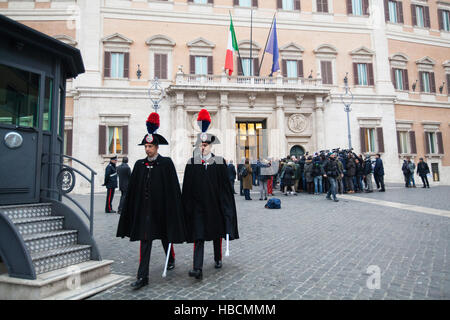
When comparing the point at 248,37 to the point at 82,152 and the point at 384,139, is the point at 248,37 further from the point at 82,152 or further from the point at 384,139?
the point at 82,152

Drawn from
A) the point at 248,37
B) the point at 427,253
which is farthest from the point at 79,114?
the point at 427,253

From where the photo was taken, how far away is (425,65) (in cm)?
2367

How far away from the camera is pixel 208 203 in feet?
11.9

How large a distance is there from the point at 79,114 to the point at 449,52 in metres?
31.4

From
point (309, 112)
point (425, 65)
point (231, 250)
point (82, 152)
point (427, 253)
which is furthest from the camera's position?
→ point (425, 65)

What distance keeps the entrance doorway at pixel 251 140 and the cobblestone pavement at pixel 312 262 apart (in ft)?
44.6

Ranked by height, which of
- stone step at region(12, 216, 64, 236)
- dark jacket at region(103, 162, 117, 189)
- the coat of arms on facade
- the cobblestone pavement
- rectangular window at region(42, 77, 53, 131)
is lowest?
the cobblestone pavement

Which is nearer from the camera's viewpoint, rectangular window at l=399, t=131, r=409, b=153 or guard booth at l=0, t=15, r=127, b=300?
guard booth at l=0, t=15, r=127, b=300

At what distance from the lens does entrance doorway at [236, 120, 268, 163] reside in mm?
20438

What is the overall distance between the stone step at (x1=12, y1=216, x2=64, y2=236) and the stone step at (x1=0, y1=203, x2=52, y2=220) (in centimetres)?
11

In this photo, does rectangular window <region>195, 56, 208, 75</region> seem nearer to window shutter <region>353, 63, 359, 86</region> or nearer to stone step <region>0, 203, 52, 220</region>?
window shutter <region>353, 63, 359, 86</region>

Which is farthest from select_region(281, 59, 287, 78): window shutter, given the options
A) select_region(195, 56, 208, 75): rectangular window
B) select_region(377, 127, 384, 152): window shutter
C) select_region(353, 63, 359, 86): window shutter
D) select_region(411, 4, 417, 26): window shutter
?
select_region(411, 4, 417, 26): window shutter

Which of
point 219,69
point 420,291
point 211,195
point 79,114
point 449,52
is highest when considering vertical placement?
point 449,52

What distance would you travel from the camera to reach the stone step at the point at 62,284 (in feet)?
9.00
